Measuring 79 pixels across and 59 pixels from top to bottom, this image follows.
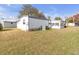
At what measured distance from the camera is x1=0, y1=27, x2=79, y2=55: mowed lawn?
2160 mm

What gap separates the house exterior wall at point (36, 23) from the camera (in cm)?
220

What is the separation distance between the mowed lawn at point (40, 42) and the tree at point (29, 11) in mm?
149

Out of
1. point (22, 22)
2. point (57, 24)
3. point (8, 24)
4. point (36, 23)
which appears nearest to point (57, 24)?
point (57, 24)

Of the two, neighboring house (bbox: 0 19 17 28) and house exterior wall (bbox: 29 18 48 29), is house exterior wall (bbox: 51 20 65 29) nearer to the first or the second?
house exterior wall (bbox: 29 18 48 29)

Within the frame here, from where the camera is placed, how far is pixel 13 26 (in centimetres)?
218

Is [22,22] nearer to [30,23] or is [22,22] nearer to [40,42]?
[30,23]

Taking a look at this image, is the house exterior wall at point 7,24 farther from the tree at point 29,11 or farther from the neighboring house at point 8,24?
the tree at point 29,11

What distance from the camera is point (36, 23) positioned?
2.21 meters

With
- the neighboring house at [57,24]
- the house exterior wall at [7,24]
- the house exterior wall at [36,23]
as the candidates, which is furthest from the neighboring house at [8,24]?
the neighboring house at [57,24]

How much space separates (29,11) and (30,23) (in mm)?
107

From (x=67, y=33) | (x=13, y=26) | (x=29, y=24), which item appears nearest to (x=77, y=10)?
(x=67, y=33)

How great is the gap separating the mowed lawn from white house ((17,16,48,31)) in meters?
0.04

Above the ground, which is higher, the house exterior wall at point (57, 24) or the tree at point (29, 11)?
the tree at point (29, 11)
